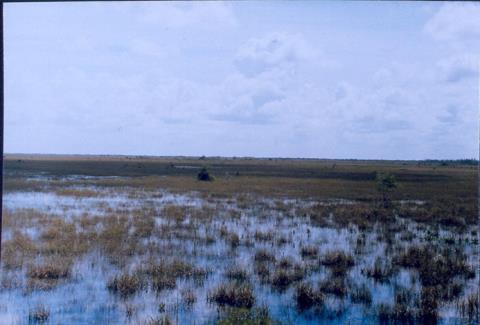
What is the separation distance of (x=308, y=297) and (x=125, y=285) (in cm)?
397

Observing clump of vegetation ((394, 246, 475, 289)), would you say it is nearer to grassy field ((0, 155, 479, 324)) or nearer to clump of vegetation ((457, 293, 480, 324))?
grassy field ((0, 155, 479, 324))

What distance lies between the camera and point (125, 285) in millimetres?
10258

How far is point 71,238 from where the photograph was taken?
14758 mm

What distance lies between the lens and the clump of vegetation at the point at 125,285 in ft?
33.3

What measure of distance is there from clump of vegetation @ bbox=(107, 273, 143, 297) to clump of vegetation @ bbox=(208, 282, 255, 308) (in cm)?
172

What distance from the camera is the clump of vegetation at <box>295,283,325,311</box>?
988 cm

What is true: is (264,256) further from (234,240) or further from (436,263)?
(436,263)

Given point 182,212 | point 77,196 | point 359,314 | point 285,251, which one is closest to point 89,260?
point 285,251

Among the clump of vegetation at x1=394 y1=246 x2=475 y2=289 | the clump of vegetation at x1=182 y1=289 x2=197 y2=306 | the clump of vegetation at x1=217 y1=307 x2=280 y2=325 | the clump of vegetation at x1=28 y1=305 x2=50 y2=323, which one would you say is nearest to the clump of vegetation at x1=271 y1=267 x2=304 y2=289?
the clump of vegetation at x1=182 y1=289 x2=197 y2=306

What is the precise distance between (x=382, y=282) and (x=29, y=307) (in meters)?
7.92

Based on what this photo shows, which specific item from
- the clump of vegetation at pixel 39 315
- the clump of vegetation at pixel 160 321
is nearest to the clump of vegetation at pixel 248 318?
the clump of vegetation at pixel 160 321

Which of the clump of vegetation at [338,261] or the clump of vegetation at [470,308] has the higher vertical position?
the clump of vegetation at [338,261]

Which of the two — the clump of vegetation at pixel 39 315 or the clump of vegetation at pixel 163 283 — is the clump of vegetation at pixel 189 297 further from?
the clump of vegetation at pixel 39 315

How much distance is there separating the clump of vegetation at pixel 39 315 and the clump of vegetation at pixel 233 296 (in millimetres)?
3153
